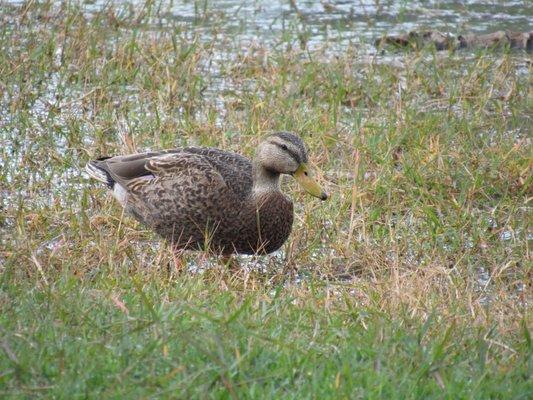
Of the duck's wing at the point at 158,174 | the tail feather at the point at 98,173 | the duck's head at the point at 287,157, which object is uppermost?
the duck's head at the point at 287,157

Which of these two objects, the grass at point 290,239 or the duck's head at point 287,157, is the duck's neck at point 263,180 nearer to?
the duck's head at point 287,157

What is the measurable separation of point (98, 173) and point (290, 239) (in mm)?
1234

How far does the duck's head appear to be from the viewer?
6.36 meters

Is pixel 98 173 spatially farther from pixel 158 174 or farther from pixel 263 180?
pixel 263 180

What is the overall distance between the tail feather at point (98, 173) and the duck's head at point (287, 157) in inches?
37.8

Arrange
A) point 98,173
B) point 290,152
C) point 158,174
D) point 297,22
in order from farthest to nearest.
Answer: point 297,22 → point 98,173 → point 158,174 → point 290,152

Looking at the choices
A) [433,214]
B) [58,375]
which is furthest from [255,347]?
[433,214]

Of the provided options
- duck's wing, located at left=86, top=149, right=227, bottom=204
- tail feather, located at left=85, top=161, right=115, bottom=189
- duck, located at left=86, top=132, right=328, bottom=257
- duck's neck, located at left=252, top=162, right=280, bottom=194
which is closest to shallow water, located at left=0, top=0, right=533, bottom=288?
tail feather, located at left=85, top=161, right=115, bottom=189

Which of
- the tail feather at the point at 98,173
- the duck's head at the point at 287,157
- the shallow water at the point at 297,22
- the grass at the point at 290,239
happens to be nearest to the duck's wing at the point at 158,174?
the tail feather at the point at 98,173

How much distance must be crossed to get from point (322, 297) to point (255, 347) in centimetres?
109

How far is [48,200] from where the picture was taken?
6996mm

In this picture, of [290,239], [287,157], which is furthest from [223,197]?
[290,239]

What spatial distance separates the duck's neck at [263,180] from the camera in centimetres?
637

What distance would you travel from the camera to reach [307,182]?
6.39 m
